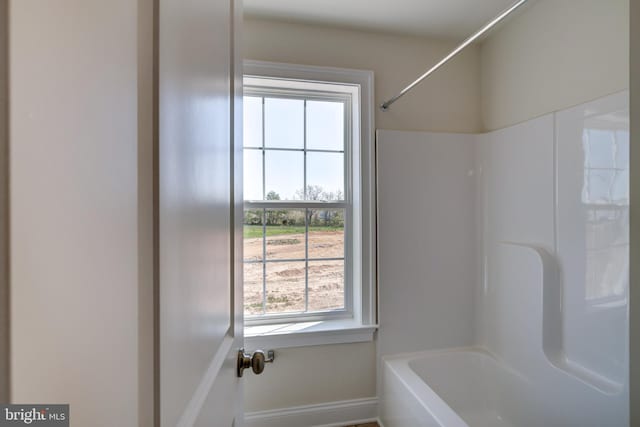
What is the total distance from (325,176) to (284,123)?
1.41 feet

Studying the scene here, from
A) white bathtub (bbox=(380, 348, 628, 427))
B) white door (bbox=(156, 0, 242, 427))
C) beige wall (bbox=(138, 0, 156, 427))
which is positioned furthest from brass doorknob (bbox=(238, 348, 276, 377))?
white bathtub (bbox=(380, 348, 628, 427))

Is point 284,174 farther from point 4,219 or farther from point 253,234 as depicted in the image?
point 4,219

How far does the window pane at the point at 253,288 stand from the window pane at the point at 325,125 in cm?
86

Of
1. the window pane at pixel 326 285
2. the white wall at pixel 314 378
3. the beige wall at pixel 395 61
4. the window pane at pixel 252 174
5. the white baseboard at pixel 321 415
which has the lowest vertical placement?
the white baseboard at pixel 321 415

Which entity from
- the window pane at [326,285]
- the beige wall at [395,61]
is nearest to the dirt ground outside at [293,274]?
the window pane at [326,285]

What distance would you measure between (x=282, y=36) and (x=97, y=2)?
69.9 inches

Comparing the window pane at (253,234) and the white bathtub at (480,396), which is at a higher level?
the window pane at (253,234)

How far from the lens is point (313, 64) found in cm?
184

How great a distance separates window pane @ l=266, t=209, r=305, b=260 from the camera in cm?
191

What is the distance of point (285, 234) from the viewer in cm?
194

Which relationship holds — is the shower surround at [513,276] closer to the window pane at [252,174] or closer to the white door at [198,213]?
the window pane at [252,174]

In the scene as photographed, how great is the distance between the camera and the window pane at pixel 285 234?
1.91 metres

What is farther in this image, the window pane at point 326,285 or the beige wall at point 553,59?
the window pane at point 326,285
